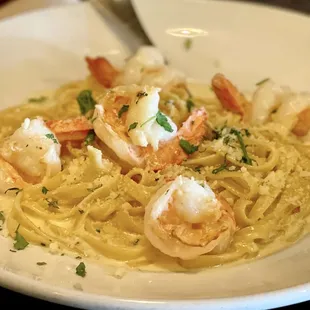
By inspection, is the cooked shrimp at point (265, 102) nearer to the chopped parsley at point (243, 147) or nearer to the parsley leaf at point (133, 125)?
the chopped parsley at point (243, 147)


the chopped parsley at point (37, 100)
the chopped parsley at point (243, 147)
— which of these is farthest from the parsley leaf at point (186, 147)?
the chopped parsley at point (37, 100)

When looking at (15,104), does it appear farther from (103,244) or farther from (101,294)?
(101,294)

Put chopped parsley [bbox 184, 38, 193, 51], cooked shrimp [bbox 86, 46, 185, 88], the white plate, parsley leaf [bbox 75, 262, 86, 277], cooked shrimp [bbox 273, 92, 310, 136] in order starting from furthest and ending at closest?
1. chopped parsley [bbox 184, 38, 193, 51]
2. cooked shrimp [bbox 86, 46, 185, 88]
3. cooked shrimp [bbox 273, 92, 310, 136]
4. parsley leaf [bbox 75, 262, 86, 277]
5. the white plate

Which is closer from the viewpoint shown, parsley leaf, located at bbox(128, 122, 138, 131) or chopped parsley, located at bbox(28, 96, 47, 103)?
parsley leaf, located at bbox(128, 122, 138, 131)

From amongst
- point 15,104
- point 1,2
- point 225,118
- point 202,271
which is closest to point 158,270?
point 202,271

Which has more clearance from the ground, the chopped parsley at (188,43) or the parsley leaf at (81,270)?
the parsley leaf at (81,270)

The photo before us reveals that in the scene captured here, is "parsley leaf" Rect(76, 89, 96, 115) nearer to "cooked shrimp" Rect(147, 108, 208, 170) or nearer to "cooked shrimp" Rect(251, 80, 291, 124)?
"cooked shrimp" Rect(147, 108, 208, 170)

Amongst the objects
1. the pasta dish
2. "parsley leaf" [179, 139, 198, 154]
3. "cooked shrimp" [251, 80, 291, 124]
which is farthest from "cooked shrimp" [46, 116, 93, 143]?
"cooked shrimp" [251, 80, 291, 124]
